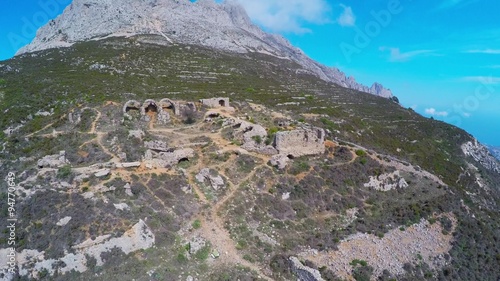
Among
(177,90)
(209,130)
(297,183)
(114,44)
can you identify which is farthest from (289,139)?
(114,44)

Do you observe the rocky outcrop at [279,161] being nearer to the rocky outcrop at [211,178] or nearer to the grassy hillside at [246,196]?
the grassy hillside at [246,196]

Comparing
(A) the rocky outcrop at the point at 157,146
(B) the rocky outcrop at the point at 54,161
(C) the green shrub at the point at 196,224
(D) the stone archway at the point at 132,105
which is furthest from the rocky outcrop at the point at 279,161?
(D) the stone archway at the point at 132,105

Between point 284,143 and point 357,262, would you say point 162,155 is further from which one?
point 357,262

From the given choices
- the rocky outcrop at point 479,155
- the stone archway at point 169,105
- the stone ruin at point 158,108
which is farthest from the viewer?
the rocky outcrop at point 479,155

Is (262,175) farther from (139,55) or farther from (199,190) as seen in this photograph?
(139,55)

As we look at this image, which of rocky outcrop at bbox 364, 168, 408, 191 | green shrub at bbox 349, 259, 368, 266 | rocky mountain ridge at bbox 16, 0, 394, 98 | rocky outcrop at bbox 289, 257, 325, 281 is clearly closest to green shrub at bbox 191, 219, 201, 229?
rocky outcrop at bbox 289, 257, 325, 281
